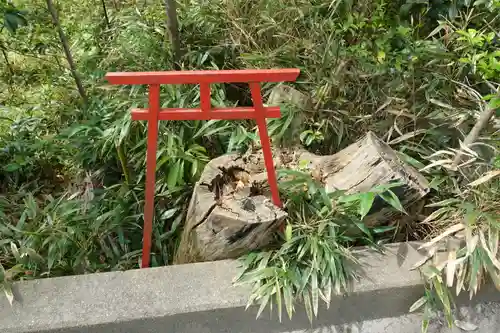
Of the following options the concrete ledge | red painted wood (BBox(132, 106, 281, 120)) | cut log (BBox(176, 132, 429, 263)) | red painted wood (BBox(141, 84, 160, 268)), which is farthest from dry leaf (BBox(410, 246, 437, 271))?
red painted wood (BBox(141, 84, 160, 268))

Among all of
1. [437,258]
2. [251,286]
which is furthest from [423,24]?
[251,286]

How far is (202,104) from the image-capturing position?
62.8 inches

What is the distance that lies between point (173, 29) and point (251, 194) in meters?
1.40

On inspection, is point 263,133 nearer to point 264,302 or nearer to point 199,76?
point 199,76

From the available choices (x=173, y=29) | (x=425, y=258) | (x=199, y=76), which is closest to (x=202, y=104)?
(x=199, y=76)

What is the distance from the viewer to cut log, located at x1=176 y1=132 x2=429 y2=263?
1854 millimetres

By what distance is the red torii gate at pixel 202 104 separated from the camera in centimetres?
148

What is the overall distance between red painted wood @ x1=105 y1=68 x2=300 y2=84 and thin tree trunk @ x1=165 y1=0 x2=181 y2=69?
1320 mm

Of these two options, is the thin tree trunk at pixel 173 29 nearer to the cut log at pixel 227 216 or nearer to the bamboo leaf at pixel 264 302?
the cut log at pixel 227 216

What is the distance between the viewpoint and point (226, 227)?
6.08ft

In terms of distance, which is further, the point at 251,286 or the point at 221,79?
the point at 251,286

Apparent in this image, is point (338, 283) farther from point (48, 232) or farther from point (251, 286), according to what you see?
point (48, 232)

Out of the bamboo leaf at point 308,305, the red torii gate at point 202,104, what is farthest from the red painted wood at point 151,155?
the bamboo leaf at point 308,305

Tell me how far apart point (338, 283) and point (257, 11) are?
6.86 feet
